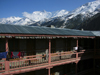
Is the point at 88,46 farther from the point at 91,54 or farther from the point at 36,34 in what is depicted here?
the point at 36,34

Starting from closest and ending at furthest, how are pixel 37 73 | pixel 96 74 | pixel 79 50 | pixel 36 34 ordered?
pixel 36 34 < pixel 37 73 < pixel 79 50 < pixel 96 74

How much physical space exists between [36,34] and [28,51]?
267cm

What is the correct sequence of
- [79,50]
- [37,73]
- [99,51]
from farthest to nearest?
[99,51]
[79,50]
[37,73]

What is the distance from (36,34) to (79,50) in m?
6.37

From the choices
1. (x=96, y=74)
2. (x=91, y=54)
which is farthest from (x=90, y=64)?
(x=91, y=54)

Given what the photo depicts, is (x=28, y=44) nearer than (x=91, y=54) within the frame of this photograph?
Yes

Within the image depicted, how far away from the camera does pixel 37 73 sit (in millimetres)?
12938

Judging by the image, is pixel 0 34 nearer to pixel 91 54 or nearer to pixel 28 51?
pixel 28 51

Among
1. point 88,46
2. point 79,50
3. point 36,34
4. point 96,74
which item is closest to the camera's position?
point 36,34

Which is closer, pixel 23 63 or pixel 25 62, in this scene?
pixel 23 63

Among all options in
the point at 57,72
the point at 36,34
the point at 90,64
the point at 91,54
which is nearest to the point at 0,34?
the point at 36,34

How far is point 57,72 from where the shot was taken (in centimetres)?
1457

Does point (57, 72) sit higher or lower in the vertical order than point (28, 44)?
lower

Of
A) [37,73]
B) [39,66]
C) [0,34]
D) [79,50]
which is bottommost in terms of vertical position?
[37,73]
